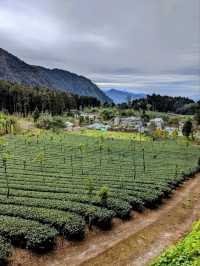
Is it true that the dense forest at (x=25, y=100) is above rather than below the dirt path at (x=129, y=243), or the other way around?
above

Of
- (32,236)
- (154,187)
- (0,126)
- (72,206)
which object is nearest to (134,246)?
(72,206)

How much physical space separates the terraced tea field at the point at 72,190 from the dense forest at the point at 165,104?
12085cm

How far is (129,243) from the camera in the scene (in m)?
19.1

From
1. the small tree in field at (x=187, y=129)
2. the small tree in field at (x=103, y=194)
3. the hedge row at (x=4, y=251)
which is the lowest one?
the hedge row at (x=4, y=251)

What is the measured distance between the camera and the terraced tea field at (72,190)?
17.9m

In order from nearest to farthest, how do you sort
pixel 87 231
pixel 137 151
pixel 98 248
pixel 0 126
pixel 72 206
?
pixel 98 248
pixel 87 231
pixel 72 206
pixel 137 151
pixel 0 126

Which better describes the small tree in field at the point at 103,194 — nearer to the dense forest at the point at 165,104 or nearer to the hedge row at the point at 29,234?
the hedge row at the point at 29,234

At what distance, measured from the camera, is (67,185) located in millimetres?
26656

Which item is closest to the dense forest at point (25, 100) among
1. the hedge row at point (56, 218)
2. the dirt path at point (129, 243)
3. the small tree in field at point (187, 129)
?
the small tree in field at point (187, 129)

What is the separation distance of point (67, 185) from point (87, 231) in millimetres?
7479

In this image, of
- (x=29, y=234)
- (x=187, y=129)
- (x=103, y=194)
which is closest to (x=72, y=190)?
(x=103, y=194)

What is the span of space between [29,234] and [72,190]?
325 inches

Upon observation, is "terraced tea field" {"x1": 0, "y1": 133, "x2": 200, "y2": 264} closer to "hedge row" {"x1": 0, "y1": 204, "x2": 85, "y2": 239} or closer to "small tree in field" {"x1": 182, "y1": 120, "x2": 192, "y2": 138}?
"hedge row" {"x1": 0, "y1": 204, "x2": 85, "y2": 239}

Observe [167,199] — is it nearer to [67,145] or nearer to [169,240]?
[169,240]
